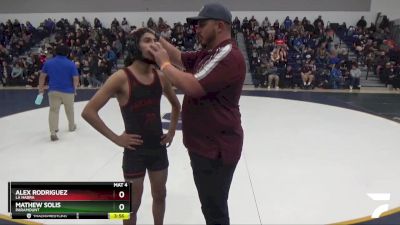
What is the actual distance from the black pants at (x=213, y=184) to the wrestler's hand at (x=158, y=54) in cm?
64

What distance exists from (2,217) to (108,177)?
131 cm

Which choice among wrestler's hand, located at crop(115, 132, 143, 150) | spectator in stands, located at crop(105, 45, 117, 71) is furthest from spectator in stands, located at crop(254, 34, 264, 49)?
wrestler's hand, located at crop(115, 132, 143, 150)

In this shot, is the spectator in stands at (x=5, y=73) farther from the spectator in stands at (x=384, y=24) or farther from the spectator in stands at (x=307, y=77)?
the spectator in stands at (x=384, y=24)

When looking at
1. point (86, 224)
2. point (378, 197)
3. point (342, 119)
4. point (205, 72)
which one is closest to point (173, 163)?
point (86, 224)

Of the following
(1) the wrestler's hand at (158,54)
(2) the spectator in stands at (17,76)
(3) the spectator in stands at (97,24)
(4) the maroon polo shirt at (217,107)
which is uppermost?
(3) the spectator in stands at (97,24)

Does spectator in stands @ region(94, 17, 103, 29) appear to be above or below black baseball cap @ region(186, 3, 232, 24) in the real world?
above

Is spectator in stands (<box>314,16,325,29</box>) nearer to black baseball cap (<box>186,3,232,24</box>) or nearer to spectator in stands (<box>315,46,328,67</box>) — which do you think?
spectator in stands (<box>315,46,328,67</box>)

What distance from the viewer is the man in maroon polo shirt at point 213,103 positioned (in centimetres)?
212

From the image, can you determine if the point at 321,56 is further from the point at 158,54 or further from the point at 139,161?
the point at 158,54

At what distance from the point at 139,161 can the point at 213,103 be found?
34.3 inches

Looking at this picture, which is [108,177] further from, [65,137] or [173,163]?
[65,137]

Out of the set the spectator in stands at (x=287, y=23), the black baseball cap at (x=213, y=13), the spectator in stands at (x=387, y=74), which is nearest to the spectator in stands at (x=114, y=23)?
the spectator in stands at (x=287, y=23)

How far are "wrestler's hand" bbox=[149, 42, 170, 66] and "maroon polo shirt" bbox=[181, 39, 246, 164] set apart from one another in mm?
210

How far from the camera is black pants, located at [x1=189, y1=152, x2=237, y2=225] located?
92.8 inches
